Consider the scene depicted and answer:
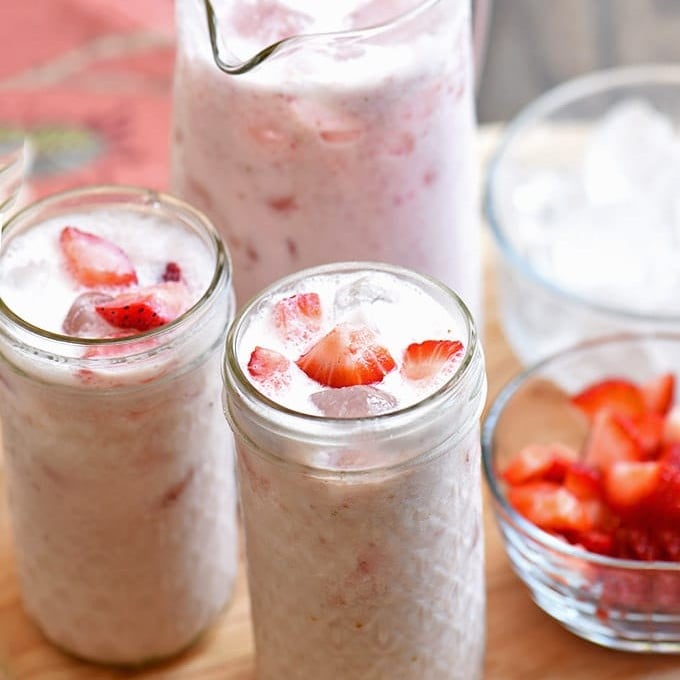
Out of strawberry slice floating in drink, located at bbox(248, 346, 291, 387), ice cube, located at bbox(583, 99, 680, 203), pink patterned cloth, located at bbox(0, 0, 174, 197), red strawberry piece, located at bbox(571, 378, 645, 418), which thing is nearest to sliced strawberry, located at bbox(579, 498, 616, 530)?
red strawberry piece, located at bbox(571, 378, 645, 418)

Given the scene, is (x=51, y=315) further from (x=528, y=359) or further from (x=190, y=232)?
(x=528, y=359)

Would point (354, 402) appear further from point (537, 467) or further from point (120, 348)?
point (537, 467)

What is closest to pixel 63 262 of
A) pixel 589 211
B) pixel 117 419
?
pixel 117 419

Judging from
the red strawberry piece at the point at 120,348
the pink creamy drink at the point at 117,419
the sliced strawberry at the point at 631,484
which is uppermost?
the red strawberry piece at the point at 120,348

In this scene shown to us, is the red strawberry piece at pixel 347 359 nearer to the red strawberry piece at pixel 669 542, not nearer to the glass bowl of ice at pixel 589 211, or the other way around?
the red strawberry piece at pixel 669 542

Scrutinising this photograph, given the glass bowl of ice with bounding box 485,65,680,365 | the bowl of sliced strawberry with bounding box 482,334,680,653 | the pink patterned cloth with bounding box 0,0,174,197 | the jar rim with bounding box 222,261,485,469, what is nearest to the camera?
the jar rim with bounding box 222,261,485,469

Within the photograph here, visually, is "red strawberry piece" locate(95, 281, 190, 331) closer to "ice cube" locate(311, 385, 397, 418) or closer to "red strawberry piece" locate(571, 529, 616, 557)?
"ice cube" locate(311, 385, 397, 418)

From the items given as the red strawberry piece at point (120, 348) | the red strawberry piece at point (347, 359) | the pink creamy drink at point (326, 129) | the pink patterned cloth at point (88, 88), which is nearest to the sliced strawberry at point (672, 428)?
the pink creamy drink at point (326, 129)
